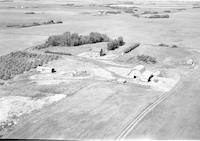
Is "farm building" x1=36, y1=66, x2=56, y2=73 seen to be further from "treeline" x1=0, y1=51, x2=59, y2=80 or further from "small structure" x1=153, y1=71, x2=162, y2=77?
"small structure" x1=153, y1=71, x2=162, y2=77

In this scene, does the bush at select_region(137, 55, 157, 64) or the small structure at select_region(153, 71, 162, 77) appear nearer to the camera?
the small structure at select_region(153, 71, 162, 77)

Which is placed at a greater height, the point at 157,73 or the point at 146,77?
the point at 146,77

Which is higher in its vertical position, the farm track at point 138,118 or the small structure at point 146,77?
the small structure at point 146,77

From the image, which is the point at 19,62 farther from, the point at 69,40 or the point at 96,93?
the point at 96,93

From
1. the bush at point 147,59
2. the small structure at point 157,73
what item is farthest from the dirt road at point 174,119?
the bush at point 147,59

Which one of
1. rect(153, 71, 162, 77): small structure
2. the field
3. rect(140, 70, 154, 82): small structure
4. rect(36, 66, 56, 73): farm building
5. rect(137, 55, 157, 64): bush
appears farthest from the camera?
rect(137, 55, 157, 64): bush

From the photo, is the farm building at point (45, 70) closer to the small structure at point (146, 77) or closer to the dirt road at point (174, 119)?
the small structure at point (146, 77)

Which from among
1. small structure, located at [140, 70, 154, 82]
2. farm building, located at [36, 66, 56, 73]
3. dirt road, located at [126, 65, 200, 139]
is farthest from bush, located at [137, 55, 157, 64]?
farm building, located at [36, 66, 56, 73]

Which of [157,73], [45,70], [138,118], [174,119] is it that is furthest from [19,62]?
[174,119]

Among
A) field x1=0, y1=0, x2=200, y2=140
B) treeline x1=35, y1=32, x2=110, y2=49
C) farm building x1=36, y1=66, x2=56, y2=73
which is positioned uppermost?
treeline x1=35, y1=32, x2=110, y2=49
